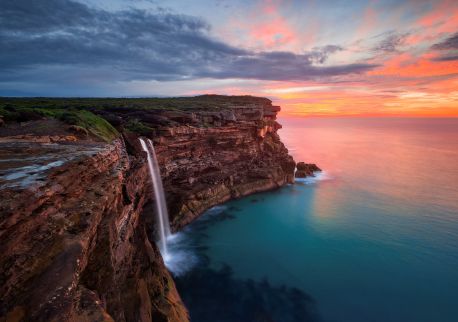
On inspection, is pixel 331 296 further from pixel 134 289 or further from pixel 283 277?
pixel 134 289

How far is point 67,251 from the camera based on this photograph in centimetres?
627

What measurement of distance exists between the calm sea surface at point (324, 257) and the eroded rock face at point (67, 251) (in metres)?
9.54

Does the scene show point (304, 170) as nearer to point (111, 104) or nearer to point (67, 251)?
point (111, 104)

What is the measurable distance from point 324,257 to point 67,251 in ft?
76.4

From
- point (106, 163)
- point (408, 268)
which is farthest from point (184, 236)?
point (408, 268)

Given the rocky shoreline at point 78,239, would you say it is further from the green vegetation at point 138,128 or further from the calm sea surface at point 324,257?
the calm sea surface at point 324,257

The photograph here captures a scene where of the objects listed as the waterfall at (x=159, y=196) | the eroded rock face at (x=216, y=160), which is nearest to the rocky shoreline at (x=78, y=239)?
the waterfall at (x=159, y=196)

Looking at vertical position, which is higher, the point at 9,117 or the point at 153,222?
the point at 9,117

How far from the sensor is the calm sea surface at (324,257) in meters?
17.7

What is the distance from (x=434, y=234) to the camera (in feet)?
93.4

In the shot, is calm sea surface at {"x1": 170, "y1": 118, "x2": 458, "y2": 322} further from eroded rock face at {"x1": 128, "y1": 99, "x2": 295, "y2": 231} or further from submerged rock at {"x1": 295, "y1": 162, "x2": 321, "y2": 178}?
submerged rock at {"x1": 295, "y1": 162, "x2": 321, "y2": 178}

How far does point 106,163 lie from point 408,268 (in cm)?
2618

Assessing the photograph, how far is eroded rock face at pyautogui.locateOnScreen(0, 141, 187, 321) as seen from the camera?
Answer: 527 centimetres

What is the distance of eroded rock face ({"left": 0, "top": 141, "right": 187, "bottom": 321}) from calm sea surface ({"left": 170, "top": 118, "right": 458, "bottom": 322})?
31.3 ft
